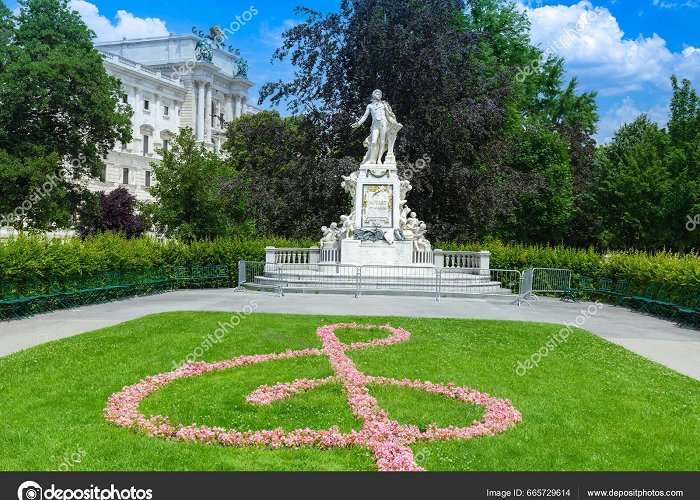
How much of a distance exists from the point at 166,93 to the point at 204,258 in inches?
2390

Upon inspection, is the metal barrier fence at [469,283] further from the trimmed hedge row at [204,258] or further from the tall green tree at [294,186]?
the tall green tree at [294,186]

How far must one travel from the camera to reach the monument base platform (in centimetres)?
2405

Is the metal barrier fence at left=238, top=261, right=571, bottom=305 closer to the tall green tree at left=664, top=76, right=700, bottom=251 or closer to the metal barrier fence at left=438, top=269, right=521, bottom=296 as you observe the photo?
the metal barrier fence at left=438, top=269, right=521, bottom=296

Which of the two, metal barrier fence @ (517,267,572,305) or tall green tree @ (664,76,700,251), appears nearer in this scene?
metal barrier fence @ (517,267,572,305)

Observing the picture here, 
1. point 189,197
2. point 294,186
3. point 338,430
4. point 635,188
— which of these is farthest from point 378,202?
point 189,197

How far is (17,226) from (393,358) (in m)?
24.4

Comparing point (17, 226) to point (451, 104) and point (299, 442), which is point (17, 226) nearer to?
point (451, 104)

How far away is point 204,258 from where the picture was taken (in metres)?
26.2

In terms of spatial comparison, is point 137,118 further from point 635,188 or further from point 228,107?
point 635,188

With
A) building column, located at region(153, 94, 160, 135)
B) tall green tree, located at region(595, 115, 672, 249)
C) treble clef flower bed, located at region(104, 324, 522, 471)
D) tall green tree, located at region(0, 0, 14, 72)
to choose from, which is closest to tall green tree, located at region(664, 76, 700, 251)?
tall green tree, located at region(595, 115, 672, 249)

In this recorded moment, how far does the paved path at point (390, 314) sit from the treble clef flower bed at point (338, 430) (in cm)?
441

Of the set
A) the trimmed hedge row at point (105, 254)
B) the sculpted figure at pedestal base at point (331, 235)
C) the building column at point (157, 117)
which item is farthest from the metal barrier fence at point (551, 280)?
the building column at point (157, 117)

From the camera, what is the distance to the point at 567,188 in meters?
43.6

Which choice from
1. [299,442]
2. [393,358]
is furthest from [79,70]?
[299,442]
